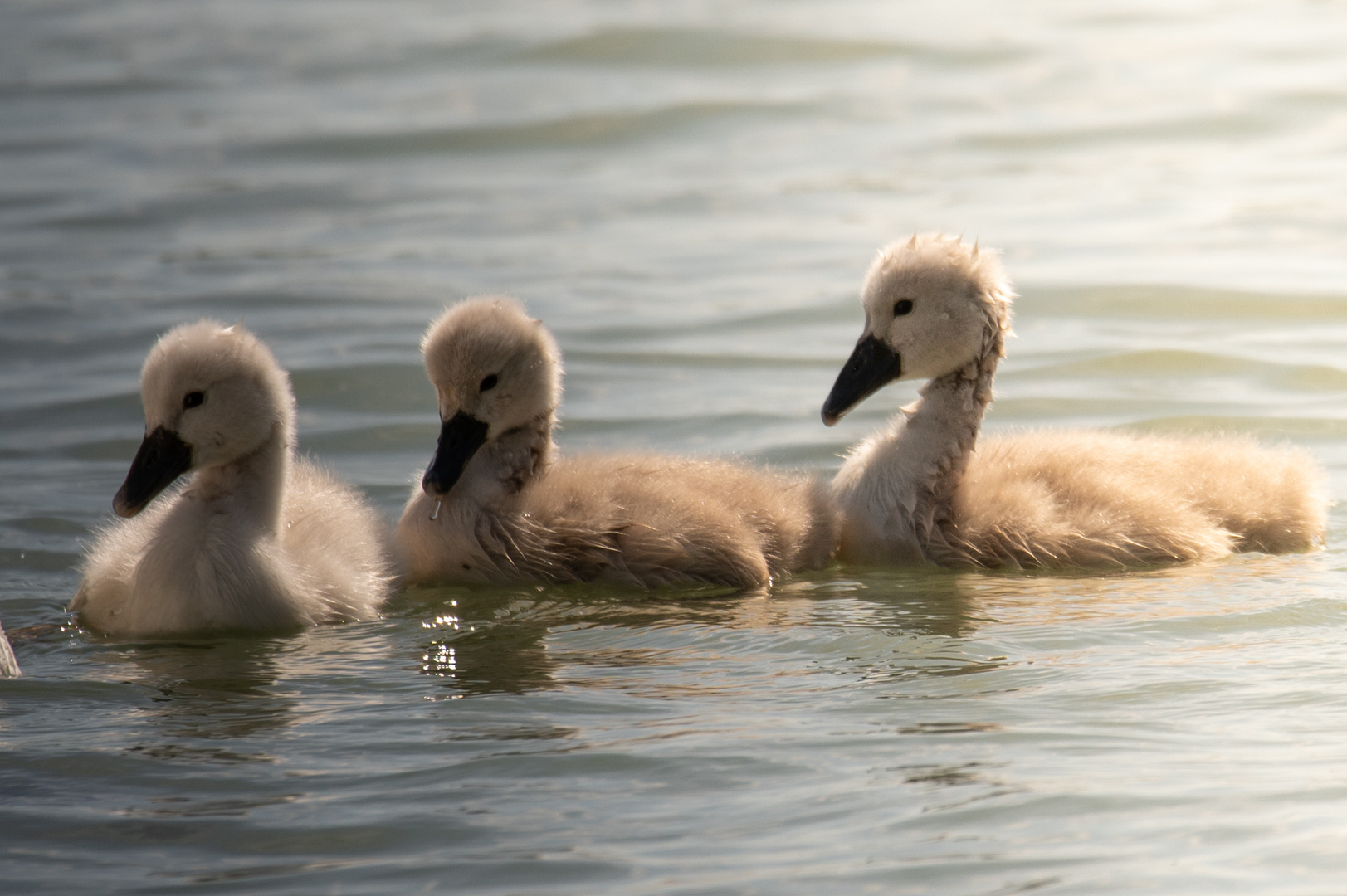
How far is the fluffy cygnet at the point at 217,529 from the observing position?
5.94 meters

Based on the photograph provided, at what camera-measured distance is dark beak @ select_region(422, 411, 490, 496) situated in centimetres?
638

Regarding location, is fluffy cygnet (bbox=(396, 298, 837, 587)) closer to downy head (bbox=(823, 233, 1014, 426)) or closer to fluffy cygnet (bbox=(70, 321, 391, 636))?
fluffy cygnet (bbox=(70, 321, 391, 636))

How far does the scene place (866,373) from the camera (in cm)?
702

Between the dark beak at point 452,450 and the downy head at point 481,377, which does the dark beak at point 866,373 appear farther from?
the dark beak at point 452,450

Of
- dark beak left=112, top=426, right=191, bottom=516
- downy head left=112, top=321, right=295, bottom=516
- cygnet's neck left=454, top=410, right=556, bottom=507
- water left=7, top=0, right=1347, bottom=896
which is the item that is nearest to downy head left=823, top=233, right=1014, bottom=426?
water left=7, top=0, right=1347, bottom=896

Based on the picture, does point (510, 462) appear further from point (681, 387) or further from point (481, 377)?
point (681, 387)

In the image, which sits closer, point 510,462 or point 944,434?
point 510,462

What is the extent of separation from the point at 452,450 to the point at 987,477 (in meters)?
1.91

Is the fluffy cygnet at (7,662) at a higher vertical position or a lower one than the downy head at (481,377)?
lower

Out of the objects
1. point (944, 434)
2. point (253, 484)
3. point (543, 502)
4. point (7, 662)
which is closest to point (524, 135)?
point (944, 434)

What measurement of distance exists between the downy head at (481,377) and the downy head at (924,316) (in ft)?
3.54

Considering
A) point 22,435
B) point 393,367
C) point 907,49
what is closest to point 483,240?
point 393,367

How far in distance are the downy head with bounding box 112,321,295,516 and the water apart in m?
0.59

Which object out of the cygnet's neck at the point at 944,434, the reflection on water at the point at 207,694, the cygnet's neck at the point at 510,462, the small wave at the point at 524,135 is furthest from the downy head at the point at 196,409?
the small wave at the point at 524,135
